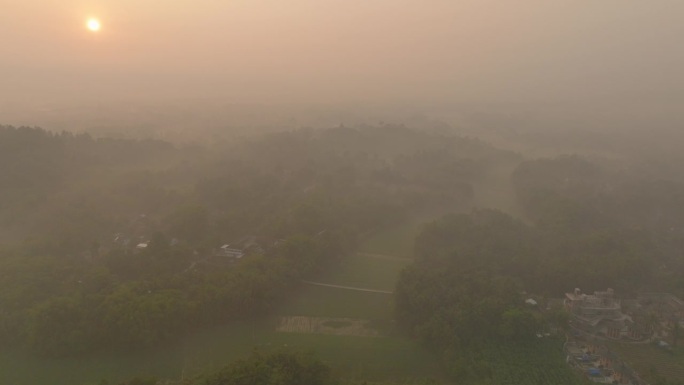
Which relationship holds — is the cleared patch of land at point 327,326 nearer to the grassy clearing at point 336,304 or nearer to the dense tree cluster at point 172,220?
the grassy clearing at point 336,304

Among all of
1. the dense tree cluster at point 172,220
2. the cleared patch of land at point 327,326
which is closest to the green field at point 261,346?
the cleared patch of land at point 327,326

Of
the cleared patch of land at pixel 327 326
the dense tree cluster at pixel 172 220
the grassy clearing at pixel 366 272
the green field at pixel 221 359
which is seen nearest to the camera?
the green field at pixel 221 359

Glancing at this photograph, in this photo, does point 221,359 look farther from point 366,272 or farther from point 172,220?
point 172,220

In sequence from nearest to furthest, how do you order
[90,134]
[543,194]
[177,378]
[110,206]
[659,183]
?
[177,378] < [110,206] < [543,194] < [659,183] < [90,134]

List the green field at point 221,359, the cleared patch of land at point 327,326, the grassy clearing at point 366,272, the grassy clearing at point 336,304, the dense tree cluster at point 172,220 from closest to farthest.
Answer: the green field at point 221,359 < the dense tree cluster at point 172,220 < the cleared patch of land at point 327,326 < the grassy clearing at point 336,304 < the grassy clearing at point 366,272

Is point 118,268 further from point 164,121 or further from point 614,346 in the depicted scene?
point 164,121

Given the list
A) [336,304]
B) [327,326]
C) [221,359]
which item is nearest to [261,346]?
[221,359]

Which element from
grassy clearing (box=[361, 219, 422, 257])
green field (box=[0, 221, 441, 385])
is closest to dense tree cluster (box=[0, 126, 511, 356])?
green field (box=[0, 221, 441, 385])

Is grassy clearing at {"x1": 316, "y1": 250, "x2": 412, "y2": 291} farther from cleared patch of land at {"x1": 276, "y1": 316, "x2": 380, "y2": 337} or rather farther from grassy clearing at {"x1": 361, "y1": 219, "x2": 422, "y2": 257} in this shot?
cleared patch of land at {"x1": 276, "y1": 316, "x2": 380, "y2": 337}

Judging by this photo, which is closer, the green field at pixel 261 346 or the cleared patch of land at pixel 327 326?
the green field at pixel 261 346

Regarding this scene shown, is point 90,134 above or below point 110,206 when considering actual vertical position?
above

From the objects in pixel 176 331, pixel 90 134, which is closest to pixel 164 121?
pixel 90 134
